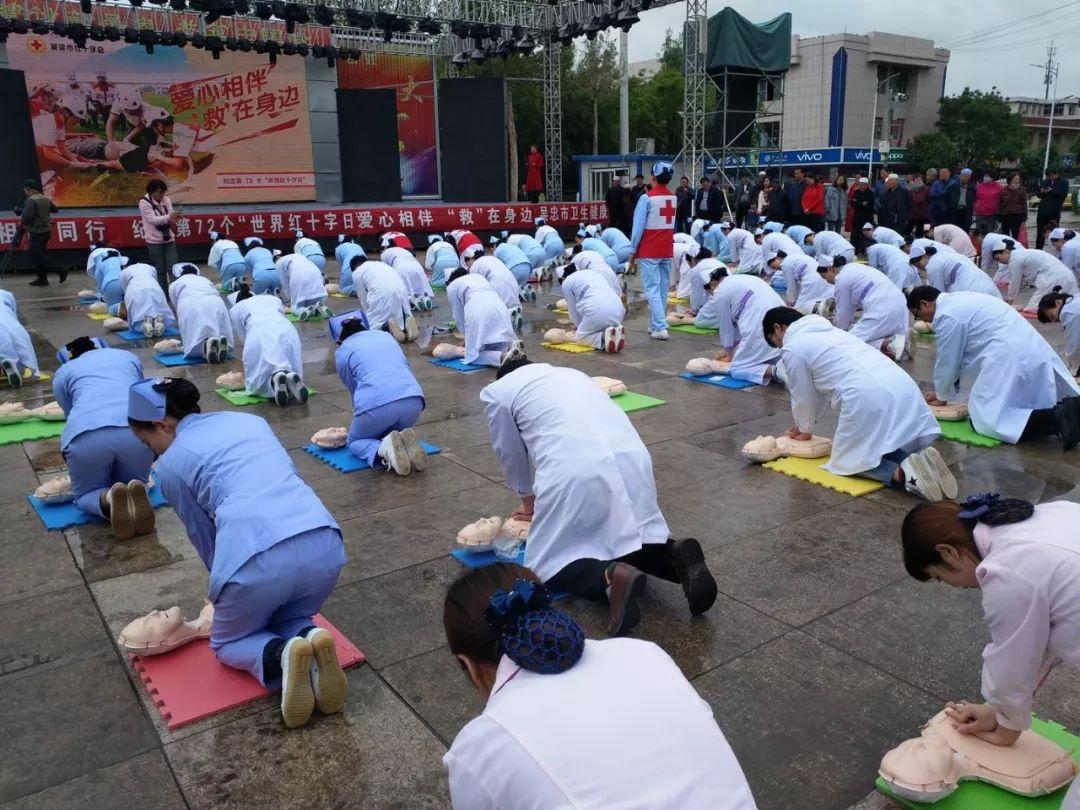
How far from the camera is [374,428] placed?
5.30 m

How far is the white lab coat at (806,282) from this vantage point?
1010 cm

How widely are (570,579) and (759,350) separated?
14.1 feet

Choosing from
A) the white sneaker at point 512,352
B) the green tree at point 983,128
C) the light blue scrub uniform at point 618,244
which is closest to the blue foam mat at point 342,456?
the white sneaker at point 512,352

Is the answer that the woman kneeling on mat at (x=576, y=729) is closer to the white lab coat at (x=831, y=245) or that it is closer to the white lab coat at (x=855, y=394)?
the white lab coat at (x=855, y=394)

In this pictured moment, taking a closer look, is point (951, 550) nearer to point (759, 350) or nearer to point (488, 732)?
point (488, 732)

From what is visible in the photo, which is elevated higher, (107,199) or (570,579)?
(107,199)

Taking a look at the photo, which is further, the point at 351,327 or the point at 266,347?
the point at 266,347

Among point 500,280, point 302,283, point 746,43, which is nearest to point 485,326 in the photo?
point 500,280

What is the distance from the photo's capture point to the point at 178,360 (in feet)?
28.0

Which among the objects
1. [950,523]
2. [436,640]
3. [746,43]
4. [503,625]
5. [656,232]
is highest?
[746,43]

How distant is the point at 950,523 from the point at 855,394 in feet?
8.65

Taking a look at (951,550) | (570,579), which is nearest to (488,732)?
(951,550)

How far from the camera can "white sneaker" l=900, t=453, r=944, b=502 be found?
444 cm

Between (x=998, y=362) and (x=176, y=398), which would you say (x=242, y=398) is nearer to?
(x=176, y=398)
